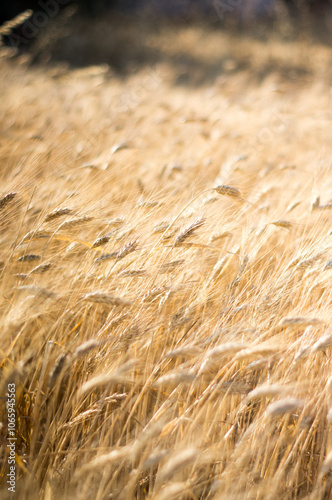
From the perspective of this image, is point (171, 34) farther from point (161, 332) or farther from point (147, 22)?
point (161, 332)

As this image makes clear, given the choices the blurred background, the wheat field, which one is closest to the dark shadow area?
the blurred background

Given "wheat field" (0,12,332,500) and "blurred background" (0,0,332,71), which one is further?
"blurred background" (0,0,332,71)

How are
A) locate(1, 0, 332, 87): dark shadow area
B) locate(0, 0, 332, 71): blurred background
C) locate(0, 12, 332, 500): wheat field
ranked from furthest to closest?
1. locate(0, 0, 332, 71): blurred background
2. locate(1, 0, 332, 87): dark shadow area
3. locate(0, 12, 332, 500): wheat field

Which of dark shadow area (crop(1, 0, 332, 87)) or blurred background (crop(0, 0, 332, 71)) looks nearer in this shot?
dark shadow area (crop(1, 0, 332, 87))

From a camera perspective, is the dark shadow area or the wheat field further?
the dark shadow area

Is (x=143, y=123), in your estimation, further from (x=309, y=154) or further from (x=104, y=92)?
(x=104, y=92)

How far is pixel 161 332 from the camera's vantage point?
96cm

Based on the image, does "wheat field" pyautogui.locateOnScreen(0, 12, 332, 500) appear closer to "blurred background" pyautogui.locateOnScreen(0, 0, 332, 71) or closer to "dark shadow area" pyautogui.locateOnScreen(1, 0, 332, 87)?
"dark shadow area" pyautogui.locateOnScreen(1, 0, 332, 87)

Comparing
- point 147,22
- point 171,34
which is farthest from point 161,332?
point 147,22

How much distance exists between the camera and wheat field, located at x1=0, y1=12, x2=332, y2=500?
2.27ft

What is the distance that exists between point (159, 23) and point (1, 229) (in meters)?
13.1

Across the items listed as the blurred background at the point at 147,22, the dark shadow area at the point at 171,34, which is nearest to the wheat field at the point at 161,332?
the dark shadow area at the point at 171,34

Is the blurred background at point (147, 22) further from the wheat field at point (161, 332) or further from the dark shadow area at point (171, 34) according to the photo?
the wheat field at point (161, 332)

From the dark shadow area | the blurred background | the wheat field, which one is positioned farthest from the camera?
the blurred background
